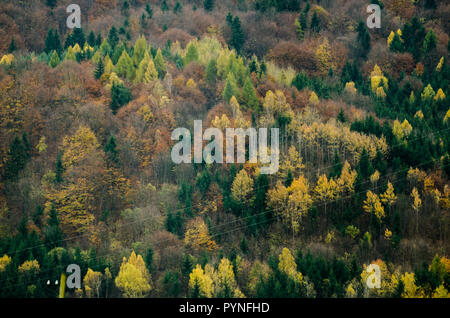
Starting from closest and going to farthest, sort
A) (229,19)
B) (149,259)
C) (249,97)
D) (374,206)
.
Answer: (149,259)
(374,206)
(249,97)
(229,19)

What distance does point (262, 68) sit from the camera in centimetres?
10481

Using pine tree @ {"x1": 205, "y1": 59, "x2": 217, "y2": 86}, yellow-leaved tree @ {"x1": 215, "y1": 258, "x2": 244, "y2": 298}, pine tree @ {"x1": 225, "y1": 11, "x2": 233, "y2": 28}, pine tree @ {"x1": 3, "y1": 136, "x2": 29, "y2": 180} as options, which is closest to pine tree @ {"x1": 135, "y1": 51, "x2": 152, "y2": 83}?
pine tree @ {"x1": 205, "y1": 59, "x2": 217, "y2": 86}

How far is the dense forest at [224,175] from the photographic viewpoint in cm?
6550

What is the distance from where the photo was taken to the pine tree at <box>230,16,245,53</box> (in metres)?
124

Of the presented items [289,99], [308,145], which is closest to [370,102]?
[289,99]

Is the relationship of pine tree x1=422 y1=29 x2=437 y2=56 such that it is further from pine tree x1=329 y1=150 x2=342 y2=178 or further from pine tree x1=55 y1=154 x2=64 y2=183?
pine tree x1=55 y1=154 x2=64 y2=183

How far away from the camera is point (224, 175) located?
78875 millimetres

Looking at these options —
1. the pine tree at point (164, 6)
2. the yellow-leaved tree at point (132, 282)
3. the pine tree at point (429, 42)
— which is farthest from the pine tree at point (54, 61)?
the pine tree at point (429, 42)

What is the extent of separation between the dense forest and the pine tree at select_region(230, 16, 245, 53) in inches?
314

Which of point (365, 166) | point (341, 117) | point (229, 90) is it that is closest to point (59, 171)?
point (229, 90)

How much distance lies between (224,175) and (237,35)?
51.6 metres

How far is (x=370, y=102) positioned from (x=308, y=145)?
19587mm

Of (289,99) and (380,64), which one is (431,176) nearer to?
(289,99)

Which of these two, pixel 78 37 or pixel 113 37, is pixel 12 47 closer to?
pixel 78 37
